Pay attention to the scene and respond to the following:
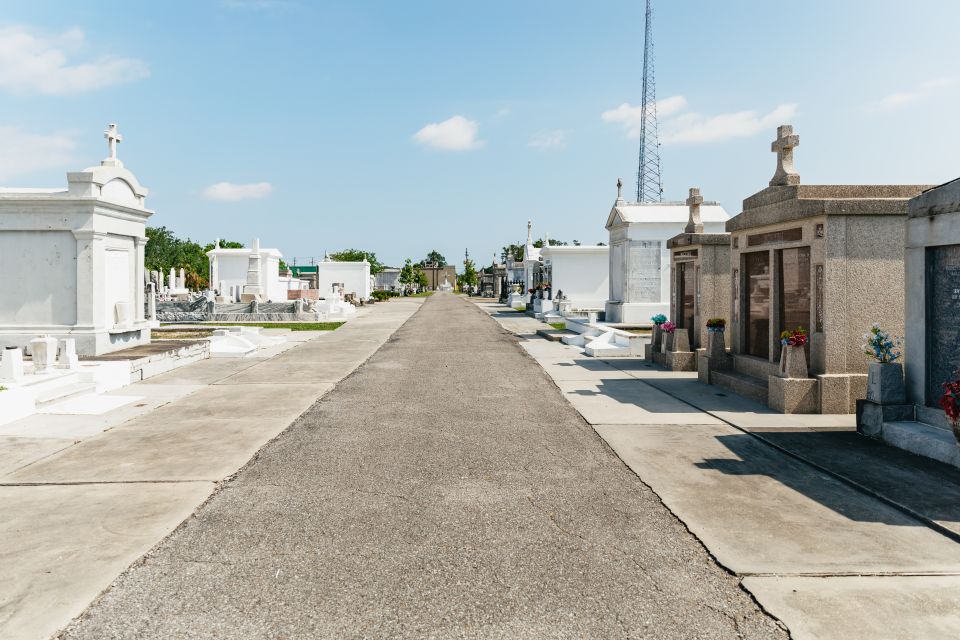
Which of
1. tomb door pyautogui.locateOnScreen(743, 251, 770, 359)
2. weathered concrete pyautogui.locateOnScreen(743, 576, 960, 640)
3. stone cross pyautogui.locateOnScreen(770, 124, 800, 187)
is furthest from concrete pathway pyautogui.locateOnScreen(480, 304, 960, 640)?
stone cross pyautogui.locateOnScreen(770, 124, 800, 187)

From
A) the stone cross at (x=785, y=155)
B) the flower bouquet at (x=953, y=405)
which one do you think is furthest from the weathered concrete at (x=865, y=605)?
the stone cross at (x=785, y=155)

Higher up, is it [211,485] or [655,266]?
[655,266]

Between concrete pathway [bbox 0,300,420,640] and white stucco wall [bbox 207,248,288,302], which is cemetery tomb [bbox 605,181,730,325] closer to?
concrete pathway [bbox 0,300,420,640]

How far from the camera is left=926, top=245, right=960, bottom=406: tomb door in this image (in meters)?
7.11

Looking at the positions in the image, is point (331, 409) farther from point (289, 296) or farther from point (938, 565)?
point (289, 296)

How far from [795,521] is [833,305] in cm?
516

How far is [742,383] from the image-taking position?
1096cm

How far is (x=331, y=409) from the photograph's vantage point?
10070mm

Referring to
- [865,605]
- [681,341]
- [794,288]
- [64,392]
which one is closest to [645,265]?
[681,341]

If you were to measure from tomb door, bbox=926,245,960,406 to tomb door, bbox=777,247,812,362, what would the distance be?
2226 millimetres

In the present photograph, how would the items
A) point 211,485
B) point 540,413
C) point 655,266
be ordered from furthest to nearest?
point 655,266 → point 540,413 → point 211,485

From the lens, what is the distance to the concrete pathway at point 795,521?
3.73 metres

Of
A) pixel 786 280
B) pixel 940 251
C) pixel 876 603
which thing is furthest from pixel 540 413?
pixel 876 603

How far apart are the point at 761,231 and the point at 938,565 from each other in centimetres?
772
